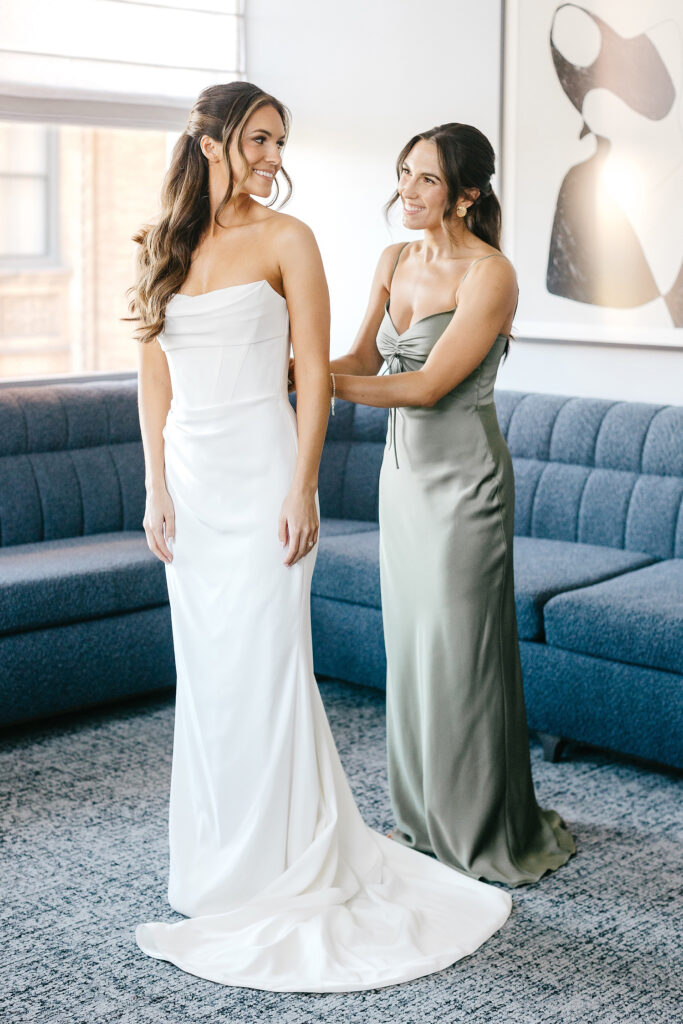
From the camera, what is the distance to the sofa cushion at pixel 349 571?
3895 mm

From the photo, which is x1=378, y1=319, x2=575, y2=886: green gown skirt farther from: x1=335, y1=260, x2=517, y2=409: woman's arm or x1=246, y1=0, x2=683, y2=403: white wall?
x1=246, y1=0, x2=683, y2=403: white wall

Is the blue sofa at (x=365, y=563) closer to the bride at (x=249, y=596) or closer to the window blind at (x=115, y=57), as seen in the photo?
the bride at (x=249, y=596)

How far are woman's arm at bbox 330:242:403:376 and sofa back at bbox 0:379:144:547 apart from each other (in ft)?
5.53

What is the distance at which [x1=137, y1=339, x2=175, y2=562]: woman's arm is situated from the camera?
2609 mm

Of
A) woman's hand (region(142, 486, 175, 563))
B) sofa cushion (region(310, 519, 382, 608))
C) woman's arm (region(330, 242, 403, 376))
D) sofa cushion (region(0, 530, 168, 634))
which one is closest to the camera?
woman's hand (region(142, 486, 175, 563))

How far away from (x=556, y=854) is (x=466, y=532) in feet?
2.57

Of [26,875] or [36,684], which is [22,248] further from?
[26,875]

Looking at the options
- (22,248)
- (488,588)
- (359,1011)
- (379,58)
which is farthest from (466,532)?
(22,248)

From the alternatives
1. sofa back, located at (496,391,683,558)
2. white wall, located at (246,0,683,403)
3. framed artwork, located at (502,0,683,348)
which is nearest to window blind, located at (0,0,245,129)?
white wall, located at (246,0,683,403)

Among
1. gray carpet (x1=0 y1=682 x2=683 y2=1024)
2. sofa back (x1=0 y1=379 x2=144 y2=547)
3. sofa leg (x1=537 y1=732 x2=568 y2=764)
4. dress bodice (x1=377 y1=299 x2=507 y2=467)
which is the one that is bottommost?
gray carpet (x1=0 y1=682 x2=683 y2=1024)

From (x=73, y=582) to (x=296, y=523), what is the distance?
150cm

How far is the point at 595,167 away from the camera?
4223 millimetres

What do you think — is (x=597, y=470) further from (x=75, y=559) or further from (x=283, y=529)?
(x=283, y=529)

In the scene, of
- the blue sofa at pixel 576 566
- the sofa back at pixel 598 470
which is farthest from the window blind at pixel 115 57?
the sofa back at pixel 598 470
